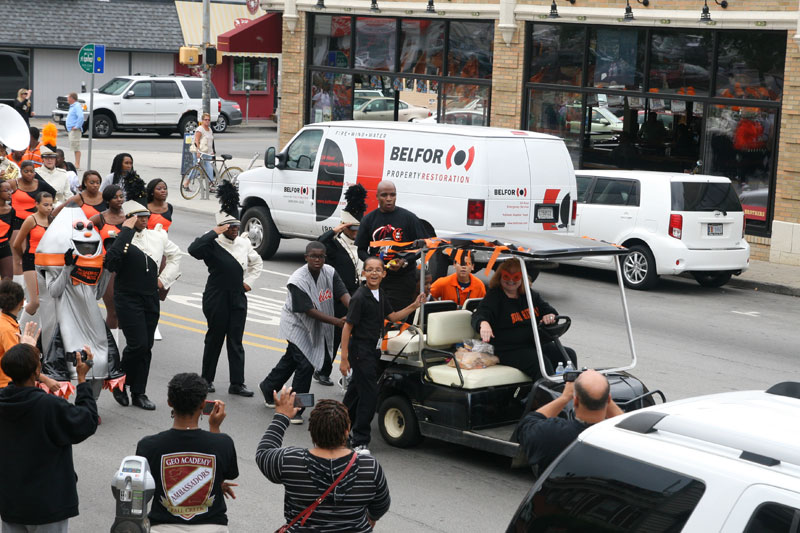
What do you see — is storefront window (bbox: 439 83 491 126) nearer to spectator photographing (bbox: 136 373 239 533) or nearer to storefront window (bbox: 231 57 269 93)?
spectator photographing (bbox: 136 373 239 533)

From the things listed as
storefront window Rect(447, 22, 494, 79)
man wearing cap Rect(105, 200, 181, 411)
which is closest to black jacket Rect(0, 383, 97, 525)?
man wearing cap Rect(105, 200, 181, 411)

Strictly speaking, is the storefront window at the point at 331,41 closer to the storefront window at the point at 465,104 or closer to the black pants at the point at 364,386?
the storefront window at the point at 465,104

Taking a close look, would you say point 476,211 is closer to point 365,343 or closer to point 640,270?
point 640,270

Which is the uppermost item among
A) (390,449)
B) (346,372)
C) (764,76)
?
(764,76)

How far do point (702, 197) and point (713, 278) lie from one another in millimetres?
1581

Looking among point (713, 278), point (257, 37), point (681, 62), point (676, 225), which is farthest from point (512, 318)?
point (257, 37)

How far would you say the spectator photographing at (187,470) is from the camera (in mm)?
5039

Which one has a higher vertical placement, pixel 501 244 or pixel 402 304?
pixel 501 244

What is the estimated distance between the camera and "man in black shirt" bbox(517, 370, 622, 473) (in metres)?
5.25

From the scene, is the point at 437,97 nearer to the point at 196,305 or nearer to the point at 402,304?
the point at 196,305

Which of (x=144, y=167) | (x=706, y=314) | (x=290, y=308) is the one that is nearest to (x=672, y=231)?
(x=706, y=314)

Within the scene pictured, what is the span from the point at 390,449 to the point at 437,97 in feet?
56.9

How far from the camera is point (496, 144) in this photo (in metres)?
15.3

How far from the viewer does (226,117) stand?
43438mm
